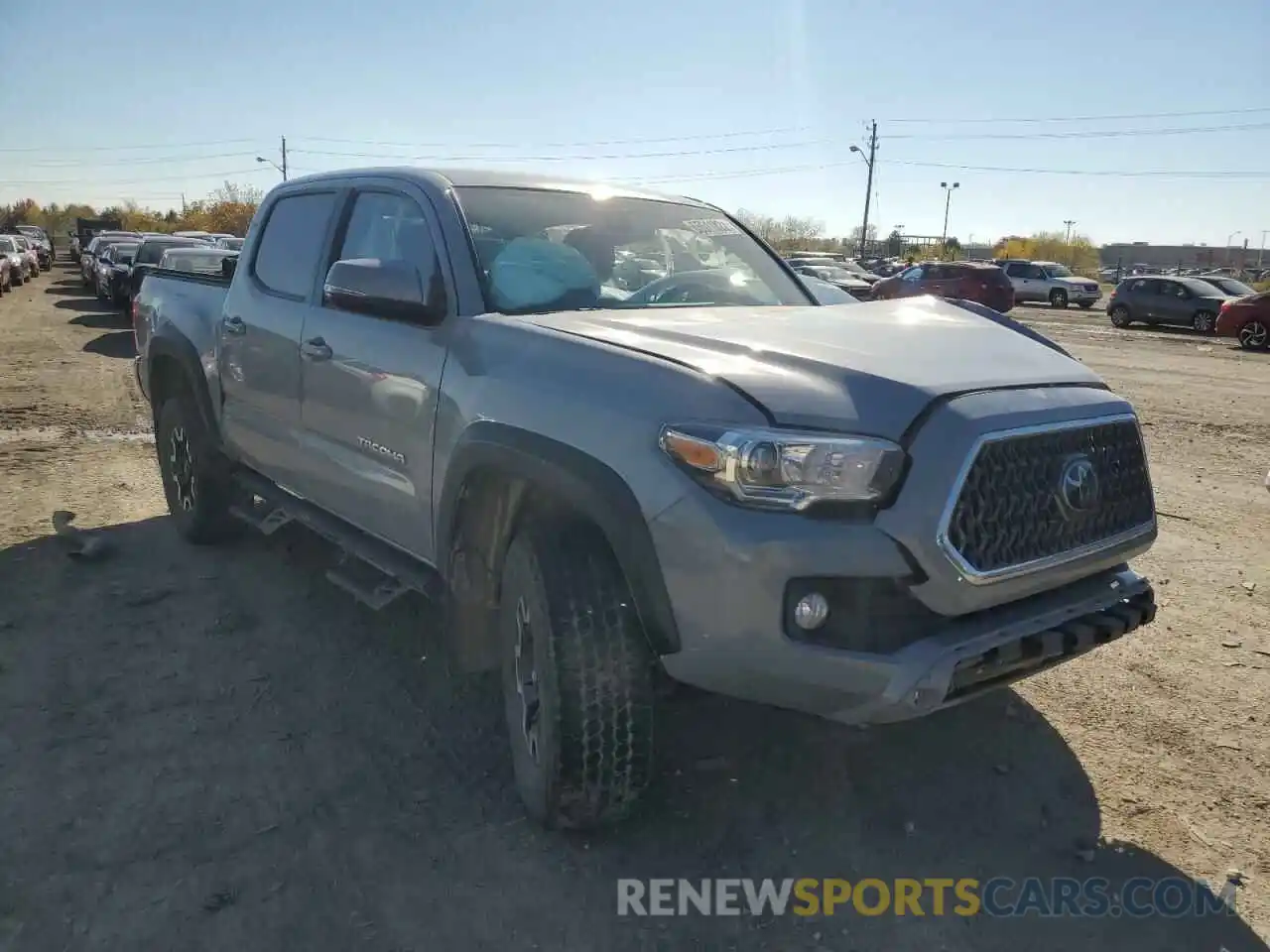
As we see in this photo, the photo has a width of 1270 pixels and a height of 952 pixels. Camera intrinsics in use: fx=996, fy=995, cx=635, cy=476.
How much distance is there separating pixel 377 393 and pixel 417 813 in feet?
4.79

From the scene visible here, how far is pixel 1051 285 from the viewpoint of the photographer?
37188mm

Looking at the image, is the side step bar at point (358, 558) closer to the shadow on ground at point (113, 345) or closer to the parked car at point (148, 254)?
the shadow on ground at point (113, 345)

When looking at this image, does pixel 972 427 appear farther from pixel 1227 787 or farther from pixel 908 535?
pixel 1227 787

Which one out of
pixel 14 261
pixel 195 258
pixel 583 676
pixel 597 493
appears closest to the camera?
pixel 597 493

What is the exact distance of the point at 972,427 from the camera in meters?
2.46

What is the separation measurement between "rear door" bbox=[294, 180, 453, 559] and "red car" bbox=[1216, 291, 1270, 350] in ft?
71.5

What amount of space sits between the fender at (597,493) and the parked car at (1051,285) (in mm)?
37365

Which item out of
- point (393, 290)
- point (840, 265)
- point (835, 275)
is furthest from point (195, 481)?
point (840, 265)

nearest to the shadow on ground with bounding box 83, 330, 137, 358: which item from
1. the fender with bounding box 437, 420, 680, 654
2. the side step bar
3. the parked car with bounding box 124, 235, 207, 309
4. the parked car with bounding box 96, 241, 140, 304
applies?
the parked car with bounding box 124, 235, 207, 309

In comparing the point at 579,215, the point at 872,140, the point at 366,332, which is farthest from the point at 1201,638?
the point at 872,140

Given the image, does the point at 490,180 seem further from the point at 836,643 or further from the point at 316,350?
the point at 836,643

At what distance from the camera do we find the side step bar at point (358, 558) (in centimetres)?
351

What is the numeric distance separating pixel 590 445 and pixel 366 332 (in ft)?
4.74

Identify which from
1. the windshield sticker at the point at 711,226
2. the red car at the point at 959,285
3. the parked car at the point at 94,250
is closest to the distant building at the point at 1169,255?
the red car at the point at 959,285
